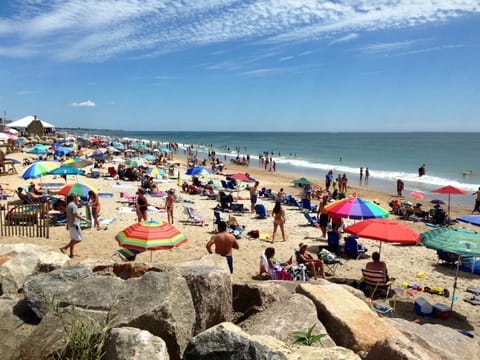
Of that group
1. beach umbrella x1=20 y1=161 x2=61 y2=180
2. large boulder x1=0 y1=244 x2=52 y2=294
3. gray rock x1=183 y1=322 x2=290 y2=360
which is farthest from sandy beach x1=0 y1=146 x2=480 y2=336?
gray rock x1=183 y1=322 x2=290 y2=360

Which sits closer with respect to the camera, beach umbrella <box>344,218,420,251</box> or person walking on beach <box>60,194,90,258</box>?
beach umbrella <box>344,218,420,251</box>

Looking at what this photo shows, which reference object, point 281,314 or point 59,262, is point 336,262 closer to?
point 281,314

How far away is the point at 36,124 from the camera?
44438 mm

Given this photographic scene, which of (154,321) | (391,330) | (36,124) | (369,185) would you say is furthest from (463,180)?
(36,124)

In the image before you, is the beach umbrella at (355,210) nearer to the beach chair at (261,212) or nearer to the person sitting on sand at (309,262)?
the person sitting on sand at (309,262)

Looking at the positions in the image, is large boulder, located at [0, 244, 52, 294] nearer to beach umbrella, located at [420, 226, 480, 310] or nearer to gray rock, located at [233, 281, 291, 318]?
gray rock, located at [233, 281, 291, 318]

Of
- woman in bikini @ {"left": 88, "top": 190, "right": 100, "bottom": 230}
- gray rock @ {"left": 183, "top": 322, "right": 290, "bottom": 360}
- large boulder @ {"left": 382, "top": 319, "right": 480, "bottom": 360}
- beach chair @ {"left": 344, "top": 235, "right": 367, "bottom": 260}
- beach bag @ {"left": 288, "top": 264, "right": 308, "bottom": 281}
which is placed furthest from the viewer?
woman in bikini @ {"left": 88, "top": 190, "right": 100, "bottom": 230}

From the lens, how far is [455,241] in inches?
254

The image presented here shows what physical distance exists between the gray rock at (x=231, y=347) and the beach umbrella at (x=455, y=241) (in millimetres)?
4775

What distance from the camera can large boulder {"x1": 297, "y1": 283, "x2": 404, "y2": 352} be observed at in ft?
12.1

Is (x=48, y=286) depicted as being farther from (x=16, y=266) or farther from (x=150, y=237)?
(x=150, y=237)

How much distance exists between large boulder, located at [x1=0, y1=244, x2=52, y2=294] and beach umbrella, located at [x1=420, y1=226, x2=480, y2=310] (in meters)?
6.55

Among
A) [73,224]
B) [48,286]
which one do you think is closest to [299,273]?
[48,286]

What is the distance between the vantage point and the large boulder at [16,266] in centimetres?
463
